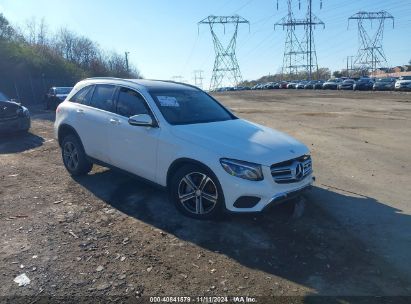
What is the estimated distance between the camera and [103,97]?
656 cm

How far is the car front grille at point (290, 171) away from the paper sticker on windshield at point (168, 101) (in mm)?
1880

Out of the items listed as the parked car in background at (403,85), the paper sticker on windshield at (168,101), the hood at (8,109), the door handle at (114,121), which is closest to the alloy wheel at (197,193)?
the paper sticker on windshield at (168,101)

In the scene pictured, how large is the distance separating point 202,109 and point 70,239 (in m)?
2.70

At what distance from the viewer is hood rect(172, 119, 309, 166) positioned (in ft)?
15.5

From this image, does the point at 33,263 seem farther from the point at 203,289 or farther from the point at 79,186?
the point at 79,186

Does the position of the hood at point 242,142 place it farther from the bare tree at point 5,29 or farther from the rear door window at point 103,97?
the bare tree at point 5,29

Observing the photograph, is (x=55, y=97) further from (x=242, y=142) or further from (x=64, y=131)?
(x=242, y=142)

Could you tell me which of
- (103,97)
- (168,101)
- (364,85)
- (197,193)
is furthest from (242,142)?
(364,85)

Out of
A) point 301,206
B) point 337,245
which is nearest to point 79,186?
point 301,206

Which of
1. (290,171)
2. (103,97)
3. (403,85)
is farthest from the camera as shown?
(403,85)

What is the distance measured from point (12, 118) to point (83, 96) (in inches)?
247

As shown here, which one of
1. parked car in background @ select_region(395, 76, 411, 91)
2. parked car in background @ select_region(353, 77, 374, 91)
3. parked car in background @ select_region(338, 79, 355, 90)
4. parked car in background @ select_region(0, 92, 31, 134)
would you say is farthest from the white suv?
parked car in background @ select_region(338, 79, 355, 90)

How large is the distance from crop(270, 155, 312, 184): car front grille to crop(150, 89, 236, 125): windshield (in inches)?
56.7

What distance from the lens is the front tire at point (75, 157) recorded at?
22.9ft
